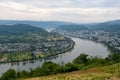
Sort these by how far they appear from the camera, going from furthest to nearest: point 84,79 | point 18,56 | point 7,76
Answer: point 18,56
point 7,76
point 84,79

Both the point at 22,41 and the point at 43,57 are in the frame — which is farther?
the point at 22,41

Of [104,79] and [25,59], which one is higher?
[104,79]

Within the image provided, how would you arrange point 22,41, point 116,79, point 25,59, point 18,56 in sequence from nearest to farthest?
1. point 116,79
2. point 25,59
3. point 18,56
4. point 22,41

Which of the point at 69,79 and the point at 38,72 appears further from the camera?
the point at 38,72

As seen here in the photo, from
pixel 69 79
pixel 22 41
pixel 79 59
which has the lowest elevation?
pixel 22 41

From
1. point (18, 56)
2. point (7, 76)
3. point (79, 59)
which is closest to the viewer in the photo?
point (7, 76)

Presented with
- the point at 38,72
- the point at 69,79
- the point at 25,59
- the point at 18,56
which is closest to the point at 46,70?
the point at 38,72

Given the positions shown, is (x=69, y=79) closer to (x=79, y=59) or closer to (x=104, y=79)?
(x=104, y=79)

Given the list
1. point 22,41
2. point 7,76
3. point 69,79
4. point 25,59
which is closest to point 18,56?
point 25,59

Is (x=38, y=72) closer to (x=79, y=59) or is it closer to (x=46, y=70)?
(x=46, y=70)
